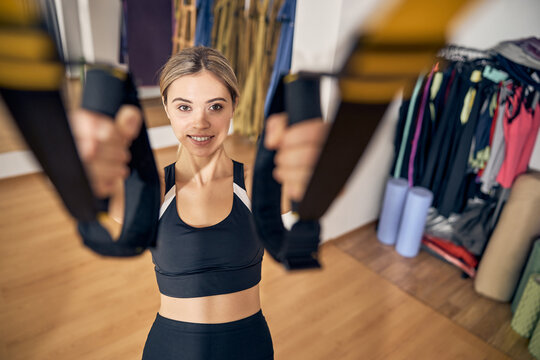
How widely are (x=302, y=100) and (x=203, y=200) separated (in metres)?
0.43

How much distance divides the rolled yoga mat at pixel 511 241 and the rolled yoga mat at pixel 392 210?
601mm

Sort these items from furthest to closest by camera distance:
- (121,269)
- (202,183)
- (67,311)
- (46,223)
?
(46,223) < (121,269) < (67,311) < (202,183)

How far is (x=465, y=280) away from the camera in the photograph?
2.59 metres

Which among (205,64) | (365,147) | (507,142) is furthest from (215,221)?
(507,142)

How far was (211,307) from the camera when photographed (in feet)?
2.75

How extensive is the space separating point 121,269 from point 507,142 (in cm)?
248

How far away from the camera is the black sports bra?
0.74 meters

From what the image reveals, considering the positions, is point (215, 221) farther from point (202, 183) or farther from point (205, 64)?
point (205, 64)

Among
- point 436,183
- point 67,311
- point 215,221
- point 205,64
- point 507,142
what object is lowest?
point 67,311

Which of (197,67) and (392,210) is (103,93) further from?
(392,210)

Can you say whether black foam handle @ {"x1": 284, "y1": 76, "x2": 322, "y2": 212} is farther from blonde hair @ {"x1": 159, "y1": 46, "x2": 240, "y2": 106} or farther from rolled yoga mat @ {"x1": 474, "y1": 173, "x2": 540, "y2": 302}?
rolled yoga mat @ {"x1": 474, "y1": 173, "x2": 540, "y2": 302}

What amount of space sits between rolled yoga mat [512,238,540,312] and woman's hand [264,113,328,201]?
87.5 inches

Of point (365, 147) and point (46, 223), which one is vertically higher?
point (365, 147)

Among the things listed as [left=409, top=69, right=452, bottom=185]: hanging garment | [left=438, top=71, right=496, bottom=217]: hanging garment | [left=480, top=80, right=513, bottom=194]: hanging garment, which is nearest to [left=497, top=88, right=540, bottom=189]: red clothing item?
[left=480, top=80, right=513, bottom=194]: hanging garment
